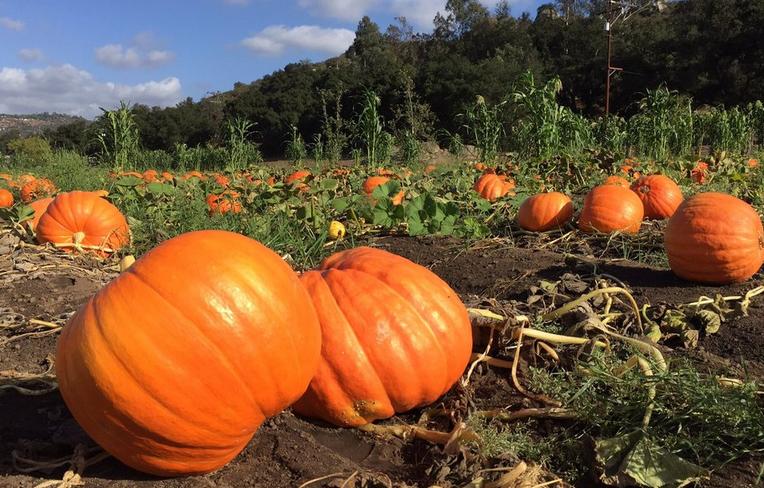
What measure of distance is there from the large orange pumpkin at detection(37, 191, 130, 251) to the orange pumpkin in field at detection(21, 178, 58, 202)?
2552 millimetres

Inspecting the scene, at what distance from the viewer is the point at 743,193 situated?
6.92 metres

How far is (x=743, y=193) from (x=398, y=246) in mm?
4516

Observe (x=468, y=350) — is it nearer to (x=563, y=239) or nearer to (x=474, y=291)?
(x=474, y=291)

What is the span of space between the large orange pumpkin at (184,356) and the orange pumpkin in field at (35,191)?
6.27 meters

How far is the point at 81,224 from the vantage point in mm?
4703

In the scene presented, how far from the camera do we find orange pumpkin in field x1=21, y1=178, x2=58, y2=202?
6930 mm

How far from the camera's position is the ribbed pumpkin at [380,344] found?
1.87m

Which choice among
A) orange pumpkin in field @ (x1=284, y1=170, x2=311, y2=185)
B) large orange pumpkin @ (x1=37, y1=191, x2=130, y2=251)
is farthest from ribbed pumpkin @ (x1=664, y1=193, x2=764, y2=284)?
large orange pumpkin @ (x1=37, y1=191, x2=130, y2=251)

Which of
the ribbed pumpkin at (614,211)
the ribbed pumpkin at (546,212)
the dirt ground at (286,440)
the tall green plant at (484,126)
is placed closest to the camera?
the dirt ground at (286,440)

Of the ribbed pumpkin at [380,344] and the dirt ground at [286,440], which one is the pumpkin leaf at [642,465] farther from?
the ribbed pumpkin at [380,344]

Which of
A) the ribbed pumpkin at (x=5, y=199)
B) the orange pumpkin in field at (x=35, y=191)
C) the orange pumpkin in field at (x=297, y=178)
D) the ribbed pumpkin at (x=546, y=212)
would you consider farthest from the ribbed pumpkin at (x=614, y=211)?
the orange pumpkin in field at (x=35, y=191)

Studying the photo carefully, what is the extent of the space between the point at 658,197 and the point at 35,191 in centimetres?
674

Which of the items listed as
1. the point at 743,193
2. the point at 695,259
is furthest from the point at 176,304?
the point at 743,193

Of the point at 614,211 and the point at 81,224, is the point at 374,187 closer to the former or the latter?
the point at 614,211
